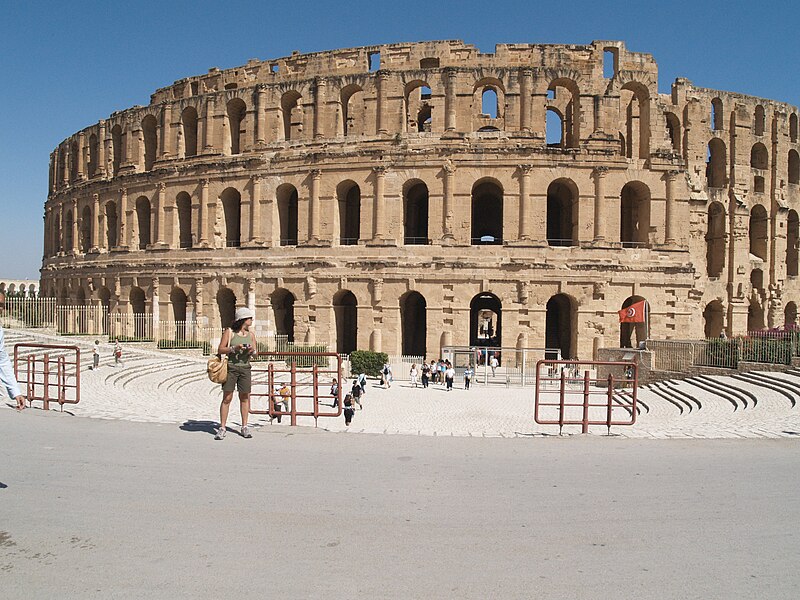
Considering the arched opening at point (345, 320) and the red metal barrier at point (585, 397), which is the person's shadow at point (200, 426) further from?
the arched opening at point (345, 320)

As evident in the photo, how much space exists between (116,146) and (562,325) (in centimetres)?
3064

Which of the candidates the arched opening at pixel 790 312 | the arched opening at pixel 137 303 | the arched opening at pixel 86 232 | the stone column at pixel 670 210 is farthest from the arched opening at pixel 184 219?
the arched opening at pixel 790 312

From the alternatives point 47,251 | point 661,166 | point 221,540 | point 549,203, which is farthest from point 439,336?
point 47,251

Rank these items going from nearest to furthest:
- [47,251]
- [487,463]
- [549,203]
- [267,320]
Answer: [487,463]
[267,320]
[549,203]
[47,251]

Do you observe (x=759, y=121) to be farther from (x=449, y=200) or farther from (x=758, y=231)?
(x=449, y=200)

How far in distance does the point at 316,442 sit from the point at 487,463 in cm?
248

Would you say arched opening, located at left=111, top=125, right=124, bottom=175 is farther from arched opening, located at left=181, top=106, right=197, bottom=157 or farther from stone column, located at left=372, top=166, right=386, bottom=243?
stone column, located at left=372, top=166, right=386, bottom=243

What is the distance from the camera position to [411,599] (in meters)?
3.64

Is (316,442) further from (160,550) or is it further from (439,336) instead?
(439,336)

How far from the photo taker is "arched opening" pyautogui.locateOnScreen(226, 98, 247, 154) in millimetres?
30406

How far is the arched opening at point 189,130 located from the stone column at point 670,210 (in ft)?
86.5

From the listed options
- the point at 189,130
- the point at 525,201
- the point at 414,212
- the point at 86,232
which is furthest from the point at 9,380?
the point at 86,232

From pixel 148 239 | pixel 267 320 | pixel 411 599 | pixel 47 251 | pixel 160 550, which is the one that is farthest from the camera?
pixel 47 251

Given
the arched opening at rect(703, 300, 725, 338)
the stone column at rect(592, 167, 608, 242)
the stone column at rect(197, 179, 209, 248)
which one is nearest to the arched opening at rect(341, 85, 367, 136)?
the stone column at rect(197, 179, 209, 248)
